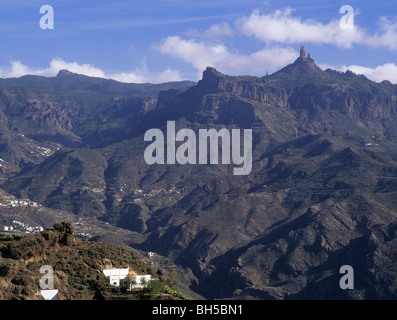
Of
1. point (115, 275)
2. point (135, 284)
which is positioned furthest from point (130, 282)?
point (115, 275)

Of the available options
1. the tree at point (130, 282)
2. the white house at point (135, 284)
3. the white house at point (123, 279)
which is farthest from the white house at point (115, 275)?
→ the tree at point (130, 282)

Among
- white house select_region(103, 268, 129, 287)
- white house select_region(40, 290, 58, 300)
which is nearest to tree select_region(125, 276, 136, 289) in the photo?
white house select_region(103, 268, 129, 287)

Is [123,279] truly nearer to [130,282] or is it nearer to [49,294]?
[130,282]

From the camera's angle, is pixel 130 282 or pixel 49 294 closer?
pixel 49 294

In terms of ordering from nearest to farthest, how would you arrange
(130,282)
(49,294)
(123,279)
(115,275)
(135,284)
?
(49,294) → (130,282) → (135,284) → (123,279) → (115,275)

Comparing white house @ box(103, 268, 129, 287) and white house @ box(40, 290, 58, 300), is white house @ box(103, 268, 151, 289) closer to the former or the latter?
white house @ box(103, 268, 129, 287)

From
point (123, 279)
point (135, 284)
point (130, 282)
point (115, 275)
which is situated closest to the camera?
point (130, 282)
